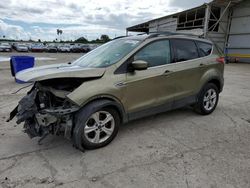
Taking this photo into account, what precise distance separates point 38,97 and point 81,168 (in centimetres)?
131

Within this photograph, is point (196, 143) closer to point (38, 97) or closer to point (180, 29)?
point (38, 97)

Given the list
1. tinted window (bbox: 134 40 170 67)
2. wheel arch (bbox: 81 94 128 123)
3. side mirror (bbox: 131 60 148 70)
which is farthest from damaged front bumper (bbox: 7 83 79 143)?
tinted window (bbox: 134 40 170 67)

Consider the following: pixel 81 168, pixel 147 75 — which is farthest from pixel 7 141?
pixel 147 75

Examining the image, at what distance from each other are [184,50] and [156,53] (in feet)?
2.69

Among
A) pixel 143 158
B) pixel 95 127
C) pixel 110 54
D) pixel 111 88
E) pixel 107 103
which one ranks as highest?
pixel 110 54

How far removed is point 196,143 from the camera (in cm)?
370

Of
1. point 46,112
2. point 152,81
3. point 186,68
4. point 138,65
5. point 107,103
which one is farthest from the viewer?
point 186,68

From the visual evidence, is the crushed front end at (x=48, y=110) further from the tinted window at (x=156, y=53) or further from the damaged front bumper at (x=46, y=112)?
the tinted window at (x=156, y=53)

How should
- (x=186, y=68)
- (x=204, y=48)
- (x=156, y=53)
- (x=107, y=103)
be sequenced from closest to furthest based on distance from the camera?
(x=107, y=103) < (x=156, y=53) < (x=186, y=68) < (x=204, y=48)

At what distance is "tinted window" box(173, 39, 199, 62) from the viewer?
4.38 meters

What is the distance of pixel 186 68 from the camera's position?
4445 millimetres

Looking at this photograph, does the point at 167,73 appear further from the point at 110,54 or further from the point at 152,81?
the point at 110,54

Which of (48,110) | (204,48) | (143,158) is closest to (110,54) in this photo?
(48,110)

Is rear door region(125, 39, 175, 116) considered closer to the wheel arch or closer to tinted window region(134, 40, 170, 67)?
→ tinted window region(134, 40, 170, 67)
